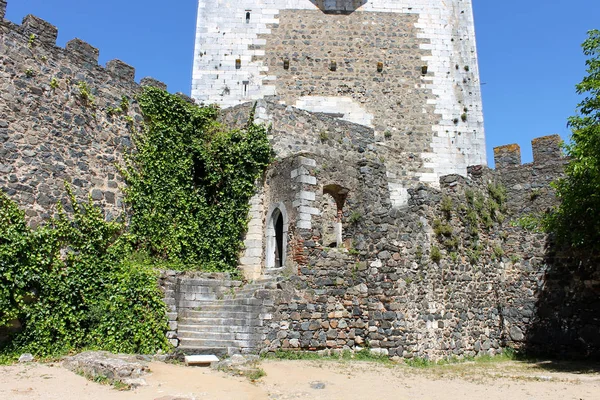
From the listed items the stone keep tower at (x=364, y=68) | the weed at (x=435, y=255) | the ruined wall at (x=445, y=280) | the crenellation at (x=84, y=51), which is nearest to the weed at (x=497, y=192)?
the ruined wall at (x=445, y=280)

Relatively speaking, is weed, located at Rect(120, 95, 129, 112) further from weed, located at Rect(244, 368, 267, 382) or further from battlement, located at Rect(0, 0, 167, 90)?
weed, located at Rect(244, 368, 267, 382)

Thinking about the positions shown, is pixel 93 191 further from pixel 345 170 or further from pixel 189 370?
pixel 345 170

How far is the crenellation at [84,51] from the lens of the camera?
11328mm

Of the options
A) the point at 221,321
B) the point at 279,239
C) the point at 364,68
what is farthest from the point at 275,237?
the point at 364,68

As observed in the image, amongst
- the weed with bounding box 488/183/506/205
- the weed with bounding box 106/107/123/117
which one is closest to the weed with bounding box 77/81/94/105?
the weed with bounding box 106/107/123/117

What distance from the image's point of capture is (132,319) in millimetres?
9781

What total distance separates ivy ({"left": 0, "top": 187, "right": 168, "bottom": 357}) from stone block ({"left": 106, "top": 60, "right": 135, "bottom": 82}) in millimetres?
3182

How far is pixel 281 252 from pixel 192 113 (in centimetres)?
408

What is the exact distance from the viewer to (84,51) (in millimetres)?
11508

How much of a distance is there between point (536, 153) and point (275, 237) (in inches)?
300

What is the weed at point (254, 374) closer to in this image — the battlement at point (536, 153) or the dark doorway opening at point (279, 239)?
the dark doorway opening at point (279, 239)

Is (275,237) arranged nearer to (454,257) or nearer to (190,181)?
(190,181)

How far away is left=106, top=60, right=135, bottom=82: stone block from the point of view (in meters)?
12.0

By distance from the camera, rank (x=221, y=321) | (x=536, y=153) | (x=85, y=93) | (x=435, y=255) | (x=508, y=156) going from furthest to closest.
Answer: (x=508, y=156) → (x=536, y=153) → (x=435, y=255) → (x=85, y=93) → (x=221, y=321)
